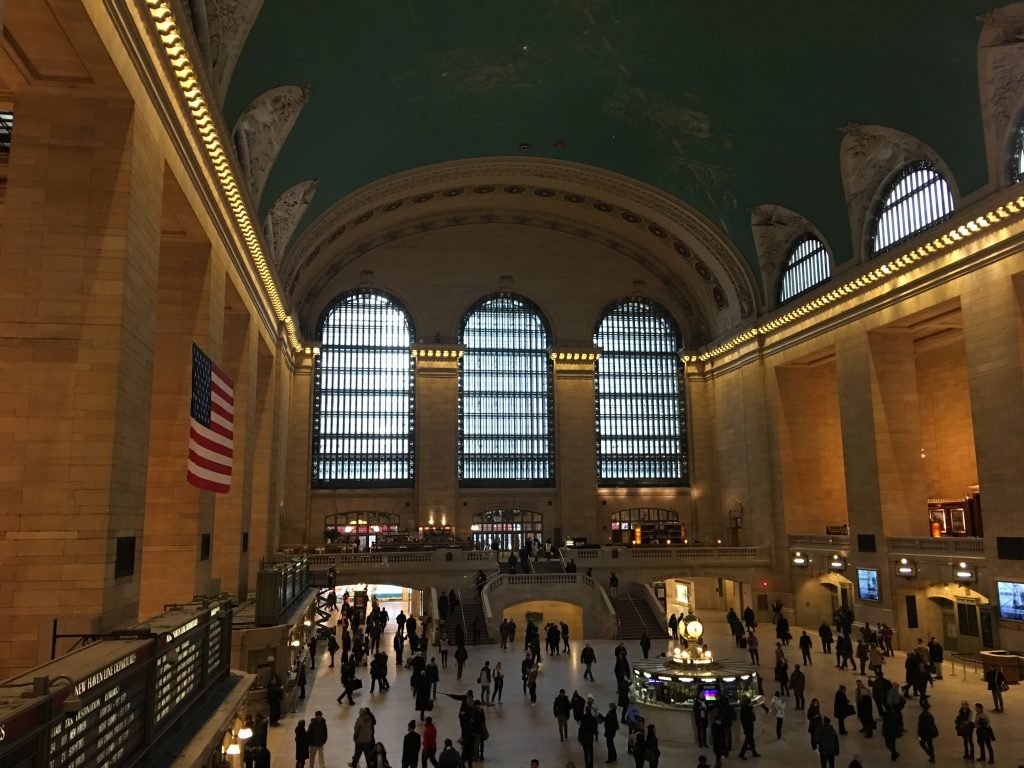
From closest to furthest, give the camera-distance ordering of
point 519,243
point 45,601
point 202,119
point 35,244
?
point 45,601
point 35,244
point 202,119
point 519,243

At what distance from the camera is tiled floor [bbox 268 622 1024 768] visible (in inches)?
528

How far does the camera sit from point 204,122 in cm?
1460

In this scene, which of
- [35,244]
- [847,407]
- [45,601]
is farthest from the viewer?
[847,407]

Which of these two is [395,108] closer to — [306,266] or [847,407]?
[306,266]

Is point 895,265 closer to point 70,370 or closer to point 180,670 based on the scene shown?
point 70,370

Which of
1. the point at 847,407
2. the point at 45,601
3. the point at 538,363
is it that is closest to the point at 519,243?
the point at 538,363

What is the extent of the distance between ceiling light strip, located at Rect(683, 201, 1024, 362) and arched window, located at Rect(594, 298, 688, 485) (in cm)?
460

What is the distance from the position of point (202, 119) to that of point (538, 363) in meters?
25.4

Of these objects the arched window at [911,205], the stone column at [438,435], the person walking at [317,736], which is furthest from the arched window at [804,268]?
the person walking at [317,736]

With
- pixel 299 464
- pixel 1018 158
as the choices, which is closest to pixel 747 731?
pixel 1018 158

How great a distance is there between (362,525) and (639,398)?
1425 cm

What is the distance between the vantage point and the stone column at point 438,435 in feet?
118

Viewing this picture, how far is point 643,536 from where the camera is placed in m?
36.9

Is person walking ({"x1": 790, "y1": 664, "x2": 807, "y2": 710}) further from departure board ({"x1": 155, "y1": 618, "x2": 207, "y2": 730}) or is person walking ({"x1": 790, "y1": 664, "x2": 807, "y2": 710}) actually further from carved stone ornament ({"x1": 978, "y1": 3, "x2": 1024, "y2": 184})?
carved stone ornament ({"x1": 978, "y1": 3, "x2": 1024, "y2": 184})
